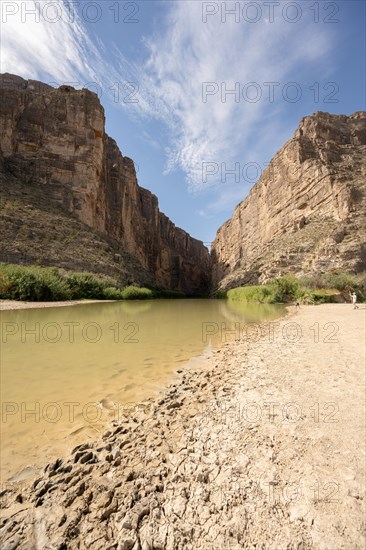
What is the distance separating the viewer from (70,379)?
4.43 metres

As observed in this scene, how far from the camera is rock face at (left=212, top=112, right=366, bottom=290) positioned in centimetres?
3059

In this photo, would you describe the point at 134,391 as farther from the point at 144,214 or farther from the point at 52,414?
the point at 144,214

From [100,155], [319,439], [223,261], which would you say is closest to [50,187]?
[100,155]

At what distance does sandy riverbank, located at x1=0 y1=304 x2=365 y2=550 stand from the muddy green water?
0.36 metres

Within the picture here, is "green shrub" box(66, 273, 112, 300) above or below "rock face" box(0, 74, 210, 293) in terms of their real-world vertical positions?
below

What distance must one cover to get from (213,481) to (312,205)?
43817mm

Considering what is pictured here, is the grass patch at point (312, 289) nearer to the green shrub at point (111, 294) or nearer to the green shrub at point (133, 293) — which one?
the green shrub at point (133, 293)

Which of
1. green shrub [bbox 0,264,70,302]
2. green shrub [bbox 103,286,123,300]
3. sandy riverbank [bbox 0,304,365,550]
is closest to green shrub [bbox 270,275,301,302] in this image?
green shrub [bbox 103,286,123,300]

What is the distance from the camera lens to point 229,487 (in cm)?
186

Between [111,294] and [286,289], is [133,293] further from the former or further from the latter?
[286,289]

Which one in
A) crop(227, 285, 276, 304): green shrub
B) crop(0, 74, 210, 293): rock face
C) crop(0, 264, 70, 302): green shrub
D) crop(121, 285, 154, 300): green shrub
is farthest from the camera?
crop(0, 74, 210, 293): rock face

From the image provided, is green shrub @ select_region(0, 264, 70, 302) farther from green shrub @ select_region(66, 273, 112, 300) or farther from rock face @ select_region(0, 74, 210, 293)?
rock face @ select_region(0, 74, 210, 293)

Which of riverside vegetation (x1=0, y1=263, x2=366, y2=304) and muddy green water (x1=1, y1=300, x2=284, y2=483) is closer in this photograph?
muddy green water (x1=1, y1=300, x2=284, y2=483)

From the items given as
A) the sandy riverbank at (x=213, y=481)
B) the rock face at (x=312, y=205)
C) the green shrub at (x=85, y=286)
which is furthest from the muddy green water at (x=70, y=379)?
the rock face at (x=312, y=205)
